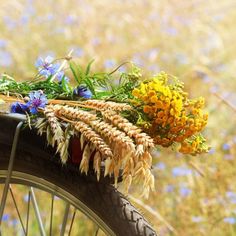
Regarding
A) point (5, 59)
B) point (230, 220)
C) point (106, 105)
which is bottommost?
point (106, 105)

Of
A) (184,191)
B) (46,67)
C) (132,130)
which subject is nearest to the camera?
(132,130)

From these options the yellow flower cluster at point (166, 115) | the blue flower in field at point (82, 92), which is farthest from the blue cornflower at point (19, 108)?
the yellow flower cluster at point (166, 115)

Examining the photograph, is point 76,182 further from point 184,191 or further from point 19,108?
point 184,191

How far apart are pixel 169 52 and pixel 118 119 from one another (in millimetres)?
3047

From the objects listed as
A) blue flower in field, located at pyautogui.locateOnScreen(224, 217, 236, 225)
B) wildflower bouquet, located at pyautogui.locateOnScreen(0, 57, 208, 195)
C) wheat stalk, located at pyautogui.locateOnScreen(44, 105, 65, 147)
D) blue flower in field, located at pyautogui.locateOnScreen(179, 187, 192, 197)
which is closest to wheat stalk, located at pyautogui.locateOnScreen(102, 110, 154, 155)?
wildflower bouquet, located at pyautogui.locateOnScreen(0, 57, 208, 195)

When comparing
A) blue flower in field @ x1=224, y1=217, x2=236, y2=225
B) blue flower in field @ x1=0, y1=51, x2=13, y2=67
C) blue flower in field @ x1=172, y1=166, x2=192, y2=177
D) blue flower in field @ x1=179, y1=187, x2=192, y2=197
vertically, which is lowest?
blue flower in field @ x1=224, y1=217, x2=236, y2=225

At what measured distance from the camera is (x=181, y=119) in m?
1.67

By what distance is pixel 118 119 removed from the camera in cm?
163

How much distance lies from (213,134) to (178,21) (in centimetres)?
117

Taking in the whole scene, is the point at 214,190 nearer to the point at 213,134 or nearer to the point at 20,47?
the point at 213,134

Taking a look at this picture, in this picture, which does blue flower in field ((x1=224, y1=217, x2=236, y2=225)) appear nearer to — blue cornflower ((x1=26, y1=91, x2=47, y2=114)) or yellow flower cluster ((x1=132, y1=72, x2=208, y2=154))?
yellow flower cluster ((x1=132, y1=72, x2=208, y2=154))

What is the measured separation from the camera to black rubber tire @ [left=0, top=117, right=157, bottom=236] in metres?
1.74

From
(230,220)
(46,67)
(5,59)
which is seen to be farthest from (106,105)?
(5,59)

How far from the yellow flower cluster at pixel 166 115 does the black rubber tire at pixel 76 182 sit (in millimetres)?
172
